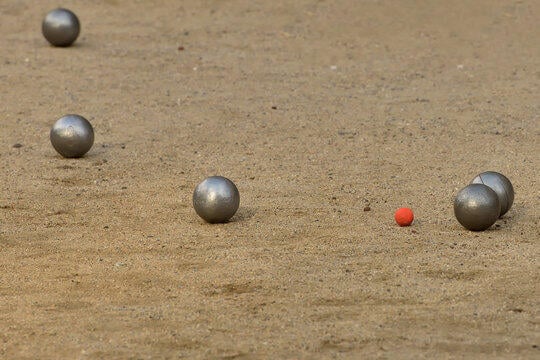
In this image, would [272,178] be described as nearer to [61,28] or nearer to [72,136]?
[72,136]

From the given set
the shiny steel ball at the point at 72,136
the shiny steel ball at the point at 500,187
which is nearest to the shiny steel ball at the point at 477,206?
the shiny steel ball at the point at 500,187

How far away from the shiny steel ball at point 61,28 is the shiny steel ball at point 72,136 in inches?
147

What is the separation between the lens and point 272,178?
366 inches

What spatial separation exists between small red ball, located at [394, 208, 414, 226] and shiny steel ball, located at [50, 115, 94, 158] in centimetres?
318

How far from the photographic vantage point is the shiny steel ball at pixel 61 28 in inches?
526

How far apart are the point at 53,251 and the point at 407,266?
2415mm

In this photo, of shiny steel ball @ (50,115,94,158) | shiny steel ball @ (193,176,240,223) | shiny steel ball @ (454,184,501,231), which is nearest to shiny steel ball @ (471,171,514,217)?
shiny steel ball @ (454,184,501,231)

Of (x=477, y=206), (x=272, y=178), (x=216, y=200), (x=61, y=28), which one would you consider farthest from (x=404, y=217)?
(x=61, y=28)

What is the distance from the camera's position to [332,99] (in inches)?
465

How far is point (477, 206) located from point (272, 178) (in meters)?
2.18

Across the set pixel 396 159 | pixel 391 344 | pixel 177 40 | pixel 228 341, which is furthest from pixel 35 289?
pixel 177 40

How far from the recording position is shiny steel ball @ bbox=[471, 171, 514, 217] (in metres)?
8.02

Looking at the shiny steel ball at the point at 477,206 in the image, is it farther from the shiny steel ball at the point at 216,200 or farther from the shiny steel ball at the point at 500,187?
the shiny steel ball at the point at 216,200

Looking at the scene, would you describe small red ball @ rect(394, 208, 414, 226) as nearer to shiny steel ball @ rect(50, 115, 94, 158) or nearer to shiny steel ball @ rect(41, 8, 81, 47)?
shiny steel ball @ rect(50, 115, 94, 158)
